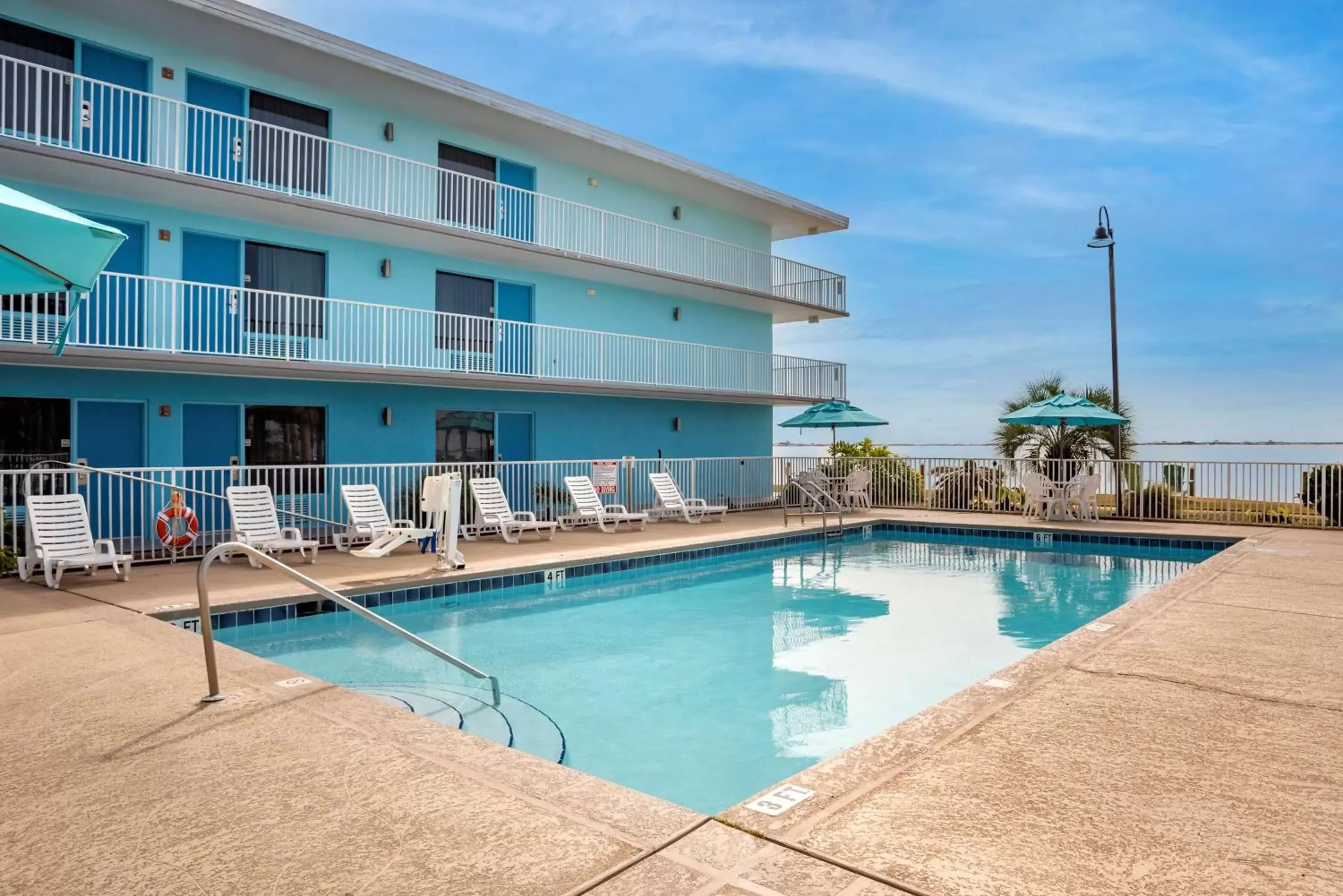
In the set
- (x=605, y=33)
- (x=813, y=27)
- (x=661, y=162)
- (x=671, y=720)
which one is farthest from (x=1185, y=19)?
(x=671, y=720)

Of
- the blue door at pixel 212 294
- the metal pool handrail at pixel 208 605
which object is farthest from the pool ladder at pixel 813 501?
the metal pool handrail at pixel 208 605

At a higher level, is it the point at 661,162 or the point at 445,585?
the point at 661,162

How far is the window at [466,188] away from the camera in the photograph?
16891 mm

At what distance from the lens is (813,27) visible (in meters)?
17.6

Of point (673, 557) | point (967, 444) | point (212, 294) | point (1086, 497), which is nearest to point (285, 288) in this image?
point (212, 294)

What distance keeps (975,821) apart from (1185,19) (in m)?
19.0

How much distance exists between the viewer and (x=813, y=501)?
55.7 ft

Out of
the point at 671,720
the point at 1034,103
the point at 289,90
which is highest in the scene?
the point at 1034,103

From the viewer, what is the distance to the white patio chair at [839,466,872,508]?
18.3 meters

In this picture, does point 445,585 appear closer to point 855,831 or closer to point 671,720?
point 671,720

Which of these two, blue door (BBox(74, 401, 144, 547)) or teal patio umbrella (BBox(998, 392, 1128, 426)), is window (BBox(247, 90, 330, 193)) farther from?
teal patio umbrella (BBox(998, 392, 1128, 426))

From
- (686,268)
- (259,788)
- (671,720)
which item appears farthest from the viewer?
(686,268)

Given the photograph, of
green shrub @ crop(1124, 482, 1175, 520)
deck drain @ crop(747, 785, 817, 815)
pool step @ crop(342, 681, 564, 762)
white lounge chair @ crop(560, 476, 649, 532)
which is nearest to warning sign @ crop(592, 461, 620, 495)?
white lounge chair @ crop(560, 476, 649, 532)

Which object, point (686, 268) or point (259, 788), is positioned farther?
point (686, 268)
